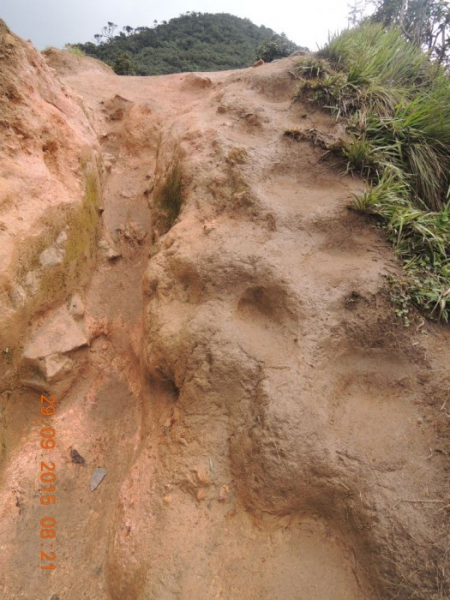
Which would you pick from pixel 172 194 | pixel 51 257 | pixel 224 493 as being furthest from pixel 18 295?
pixel 224 493

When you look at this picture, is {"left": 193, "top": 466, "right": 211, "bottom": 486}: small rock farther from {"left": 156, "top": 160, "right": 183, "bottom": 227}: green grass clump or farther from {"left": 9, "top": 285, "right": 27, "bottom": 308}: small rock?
{"left": 156, "top": 160, "right": 183, "bottom": 227}: green grass clump

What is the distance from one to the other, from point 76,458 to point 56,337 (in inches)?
34.4

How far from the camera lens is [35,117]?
119 inches

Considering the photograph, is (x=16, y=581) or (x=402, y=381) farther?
(x=402, y=381)

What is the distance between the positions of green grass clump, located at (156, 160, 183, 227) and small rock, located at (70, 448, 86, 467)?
2066 mm

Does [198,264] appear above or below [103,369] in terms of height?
above

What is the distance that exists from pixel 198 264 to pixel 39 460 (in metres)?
1.72

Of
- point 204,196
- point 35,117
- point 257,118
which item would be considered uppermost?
point 257,118

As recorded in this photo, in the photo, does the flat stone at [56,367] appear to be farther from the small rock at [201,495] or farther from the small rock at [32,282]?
the small rock at [201,495]

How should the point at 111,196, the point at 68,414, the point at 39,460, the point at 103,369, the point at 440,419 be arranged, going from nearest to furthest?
the point at 440,419 < the point at 39,460 < the point at 68,414 < the point at 103,369 < the point at 111,196

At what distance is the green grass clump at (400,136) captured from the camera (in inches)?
102

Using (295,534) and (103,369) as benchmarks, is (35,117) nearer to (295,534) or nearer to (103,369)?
(103,369)

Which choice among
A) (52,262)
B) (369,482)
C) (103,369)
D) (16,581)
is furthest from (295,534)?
(52,262)

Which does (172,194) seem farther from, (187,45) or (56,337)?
(187,45)
